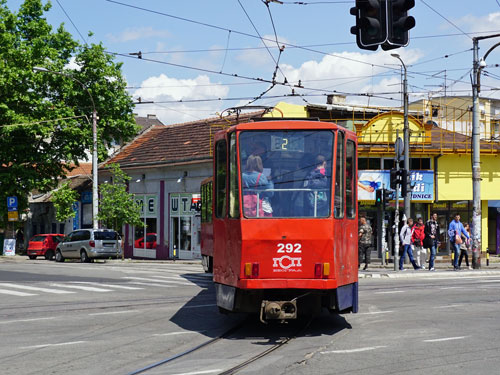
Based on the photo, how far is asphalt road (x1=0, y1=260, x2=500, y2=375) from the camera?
9.20 metres

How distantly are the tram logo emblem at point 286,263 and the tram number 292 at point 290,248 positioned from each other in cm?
8

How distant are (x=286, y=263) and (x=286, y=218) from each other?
637 mm

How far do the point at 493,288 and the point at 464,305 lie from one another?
14.8ft

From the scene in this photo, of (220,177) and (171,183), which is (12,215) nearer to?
(171,183)

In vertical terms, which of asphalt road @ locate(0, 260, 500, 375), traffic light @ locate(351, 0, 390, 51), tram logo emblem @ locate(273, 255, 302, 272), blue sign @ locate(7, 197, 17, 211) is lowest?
asphalt road @ locate(0, 260, 500, 375)

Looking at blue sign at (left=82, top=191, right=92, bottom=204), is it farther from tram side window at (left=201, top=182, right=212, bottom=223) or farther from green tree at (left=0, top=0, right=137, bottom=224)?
tram side window at (left=201, top=182, right=212, bottom=223)

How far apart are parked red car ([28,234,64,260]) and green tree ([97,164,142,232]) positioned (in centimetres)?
372

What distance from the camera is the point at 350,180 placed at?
12.2m

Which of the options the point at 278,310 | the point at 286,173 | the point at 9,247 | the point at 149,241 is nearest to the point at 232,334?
the point at 278,310

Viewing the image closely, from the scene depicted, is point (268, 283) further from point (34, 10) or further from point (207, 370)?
point (34, 10)

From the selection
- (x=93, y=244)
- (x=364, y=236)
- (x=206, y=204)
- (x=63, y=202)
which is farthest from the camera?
(x=63, y=202)

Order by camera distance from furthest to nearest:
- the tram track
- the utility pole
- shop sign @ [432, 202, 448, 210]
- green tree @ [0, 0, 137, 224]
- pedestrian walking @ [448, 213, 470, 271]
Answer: green tree @ [0, 0, 137, 224] → shop sign @ [432, 202, 448, 210] → the utility pole → pedestrian walking @ [448, 213, 470, 271] → the tram track

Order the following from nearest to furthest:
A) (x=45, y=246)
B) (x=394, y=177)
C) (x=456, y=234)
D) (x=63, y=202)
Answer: (x=394, y=177) → (x=456, y=234) → (x=45, y=246) → (x=63, y=202)

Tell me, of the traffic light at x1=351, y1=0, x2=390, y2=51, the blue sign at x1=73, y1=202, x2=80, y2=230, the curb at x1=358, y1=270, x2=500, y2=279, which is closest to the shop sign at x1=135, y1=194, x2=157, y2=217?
the blue sign at x1=73, y1=202, x2=80, y2=230
